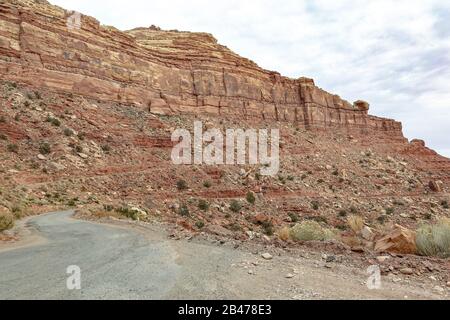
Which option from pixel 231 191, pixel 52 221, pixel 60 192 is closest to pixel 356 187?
pixel 231 191

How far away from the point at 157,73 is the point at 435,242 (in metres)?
38.1

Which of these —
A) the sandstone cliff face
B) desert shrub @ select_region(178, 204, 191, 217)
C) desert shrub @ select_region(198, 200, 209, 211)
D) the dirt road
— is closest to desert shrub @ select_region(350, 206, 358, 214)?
desert shrub @ select_region(198, 200, 209, 211)

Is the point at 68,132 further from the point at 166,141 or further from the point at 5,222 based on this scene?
the point at 5,222

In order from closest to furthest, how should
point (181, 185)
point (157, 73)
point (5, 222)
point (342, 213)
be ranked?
point (5, 222), point (181, 185), point (342, 213), point (157, 73)

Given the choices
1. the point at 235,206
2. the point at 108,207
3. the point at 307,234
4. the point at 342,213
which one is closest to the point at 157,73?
the point at 235,206

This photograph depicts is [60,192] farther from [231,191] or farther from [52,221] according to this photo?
[231,191]

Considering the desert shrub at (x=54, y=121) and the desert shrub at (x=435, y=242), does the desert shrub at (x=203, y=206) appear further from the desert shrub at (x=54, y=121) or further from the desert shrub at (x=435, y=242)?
the desert shrub at (x=435, y=242)

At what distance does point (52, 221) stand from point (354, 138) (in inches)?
1912

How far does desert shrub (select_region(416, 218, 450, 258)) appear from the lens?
754 cm

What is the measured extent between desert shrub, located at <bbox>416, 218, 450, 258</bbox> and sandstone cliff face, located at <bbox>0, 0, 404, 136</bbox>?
32738mm

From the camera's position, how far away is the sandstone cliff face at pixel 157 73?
32594 millimetres

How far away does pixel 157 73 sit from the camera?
1639 inches

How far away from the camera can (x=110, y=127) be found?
32.2 m

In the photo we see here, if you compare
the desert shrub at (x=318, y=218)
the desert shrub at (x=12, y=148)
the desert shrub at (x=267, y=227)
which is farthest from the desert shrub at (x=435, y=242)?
the desert shrub at (x=12, y=148)
